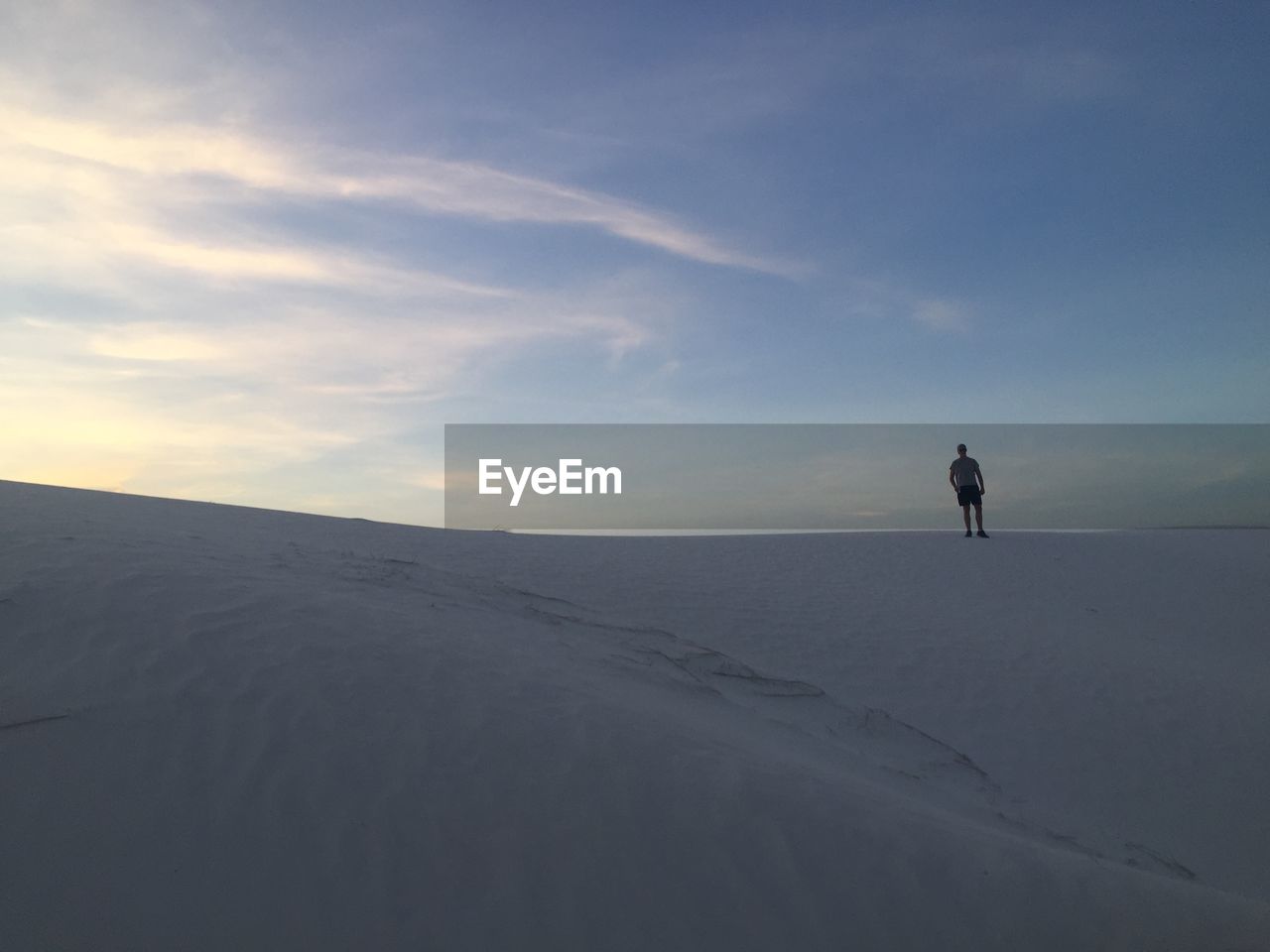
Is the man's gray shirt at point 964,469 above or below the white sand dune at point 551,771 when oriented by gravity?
above

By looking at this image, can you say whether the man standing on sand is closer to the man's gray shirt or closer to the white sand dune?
the man's gray shirt

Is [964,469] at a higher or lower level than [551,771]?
higher

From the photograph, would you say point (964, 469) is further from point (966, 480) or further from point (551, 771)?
point (551, 771)

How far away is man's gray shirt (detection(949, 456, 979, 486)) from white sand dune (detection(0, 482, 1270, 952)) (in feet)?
20.0

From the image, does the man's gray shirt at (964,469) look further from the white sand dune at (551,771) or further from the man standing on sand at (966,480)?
the white sand dune at (551,771)

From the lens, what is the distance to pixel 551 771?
16.1ft

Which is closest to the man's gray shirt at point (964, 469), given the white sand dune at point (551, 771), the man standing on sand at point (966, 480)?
the man standing on sand at point (966, 480)

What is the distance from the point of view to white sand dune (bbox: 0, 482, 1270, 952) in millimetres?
3951

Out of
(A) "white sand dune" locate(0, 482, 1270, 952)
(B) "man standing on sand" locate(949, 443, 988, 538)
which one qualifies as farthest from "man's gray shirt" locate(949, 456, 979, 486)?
(A) "white sand dune" locate(0, 482, 1270, 952)

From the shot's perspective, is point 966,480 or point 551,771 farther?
point 966,480

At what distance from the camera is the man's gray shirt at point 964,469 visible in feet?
53.7

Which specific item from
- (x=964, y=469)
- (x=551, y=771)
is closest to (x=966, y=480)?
(x=964, y=469)

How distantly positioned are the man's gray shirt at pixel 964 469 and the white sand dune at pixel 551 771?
20.0ft

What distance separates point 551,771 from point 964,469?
13.7 meters
